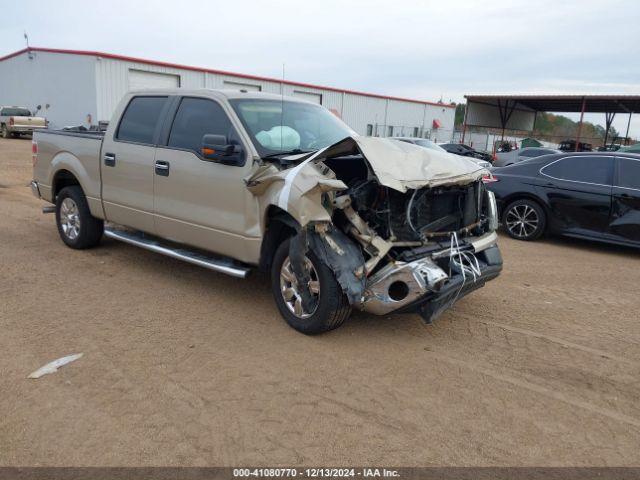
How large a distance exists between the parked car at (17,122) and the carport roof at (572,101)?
23.7m

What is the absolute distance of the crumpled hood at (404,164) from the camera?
13.0 ft

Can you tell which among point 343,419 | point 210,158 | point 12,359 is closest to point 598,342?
point 343,419

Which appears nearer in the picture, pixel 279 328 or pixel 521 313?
pixel 279 328

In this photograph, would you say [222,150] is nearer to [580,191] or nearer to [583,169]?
[580,191]

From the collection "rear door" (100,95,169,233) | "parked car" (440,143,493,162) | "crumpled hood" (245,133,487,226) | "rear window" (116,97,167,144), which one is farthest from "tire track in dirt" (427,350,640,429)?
"parked car" (440,143,493,162)

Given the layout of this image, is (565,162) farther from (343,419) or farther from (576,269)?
(343,419)

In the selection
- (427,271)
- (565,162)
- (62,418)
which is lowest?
(62,418)

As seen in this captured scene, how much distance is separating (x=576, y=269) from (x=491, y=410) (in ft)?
13.9

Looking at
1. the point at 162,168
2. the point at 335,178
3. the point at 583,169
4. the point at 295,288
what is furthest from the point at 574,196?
the point at 162,168

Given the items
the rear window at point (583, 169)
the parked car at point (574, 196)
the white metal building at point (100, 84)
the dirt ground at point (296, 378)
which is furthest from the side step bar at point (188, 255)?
the white metal building at point (100, 84)

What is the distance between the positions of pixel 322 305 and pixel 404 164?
1275 millimetres

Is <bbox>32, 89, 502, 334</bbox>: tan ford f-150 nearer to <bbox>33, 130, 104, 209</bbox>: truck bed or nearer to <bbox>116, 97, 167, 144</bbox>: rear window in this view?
<bbox>116, 97, 167, 144</bbox>: rear window

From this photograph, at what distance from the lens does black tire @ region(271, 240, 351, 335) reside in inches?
161

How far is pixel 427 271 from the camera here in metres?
3.94
